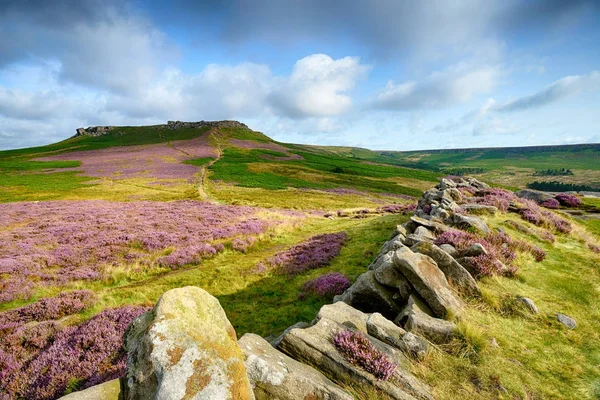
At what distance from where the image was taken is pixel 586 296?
10172 mm

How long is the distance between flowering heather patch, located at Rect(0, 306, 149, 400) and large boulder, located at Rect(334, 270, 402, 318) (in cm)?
739

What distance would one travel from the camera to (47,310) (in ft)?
42.4

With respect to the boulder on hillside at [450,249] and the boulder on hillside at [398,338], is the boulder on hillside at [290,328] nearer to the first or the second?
the boulder on hillside at [398,338]

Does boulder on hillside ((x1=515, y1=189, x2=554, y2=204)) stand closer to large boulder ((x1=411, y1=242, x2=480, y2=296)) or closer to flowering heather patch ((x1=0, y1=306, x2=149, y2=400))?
large boulder ((x1=411, y1=242, x2=480, y2=296))

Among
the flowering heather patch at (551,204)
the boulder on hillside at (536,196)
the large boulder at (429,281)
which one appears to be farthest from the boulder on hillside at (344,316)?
the boulder on hillside at (536,196)

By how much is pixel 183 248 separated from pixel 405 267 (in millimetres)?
19212

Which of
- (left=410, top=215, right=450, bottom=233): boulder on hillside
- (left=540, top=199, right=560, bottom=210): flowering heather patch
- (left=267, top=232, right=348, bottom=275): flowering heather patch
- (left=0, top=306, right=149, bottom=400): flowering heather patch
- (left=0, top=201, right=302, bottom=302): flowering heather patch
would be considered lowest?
(left=267, top=232, right=348, bottom=275): flowering heather patch

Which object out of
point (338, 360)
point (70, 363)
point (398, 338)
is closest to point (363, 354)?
point (338, 360)

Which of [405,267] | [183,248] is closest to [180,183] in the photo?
[183,248]

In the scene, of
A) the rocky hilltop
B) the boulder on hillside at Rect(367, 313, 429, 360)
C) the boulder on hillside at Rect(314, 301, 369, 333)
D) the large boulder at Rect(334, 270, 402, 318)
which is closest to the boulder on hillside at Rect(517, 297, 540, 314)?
the rocky hilltop

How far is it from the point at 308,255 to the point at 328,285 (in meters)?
6.62

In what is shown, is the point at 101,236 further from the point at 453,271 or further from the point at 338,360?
the point at 453,271

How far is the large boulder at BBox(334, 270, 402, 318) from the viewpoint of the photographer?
9258 millimetres

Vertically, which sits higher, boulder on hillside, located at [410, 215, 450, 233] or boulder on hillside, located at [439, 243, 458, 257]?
boulder on hillside, located at [410, 215, 450, 233]
